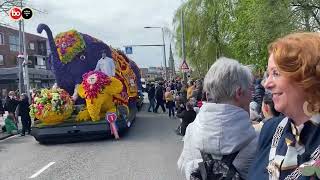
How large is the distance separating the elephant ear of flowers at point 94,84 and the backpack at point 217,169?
430 inches

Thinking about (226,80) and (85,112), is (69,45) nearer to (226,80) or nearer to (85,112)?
(85,112)

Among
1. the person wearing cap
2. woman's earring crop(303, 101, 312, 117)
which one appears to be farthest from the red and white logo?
woman's earring crop(303, 101, 312, 117)

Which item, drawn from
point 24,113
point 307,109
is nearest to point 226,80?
point 307,109

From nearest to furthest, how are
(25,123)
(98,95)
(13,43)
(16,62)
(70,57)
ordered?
1. (98,95)
2. (70,57)
3. (25,123)
4. (13,43)
5. (16,62)

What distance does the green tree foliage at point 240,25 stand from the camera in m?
21.8

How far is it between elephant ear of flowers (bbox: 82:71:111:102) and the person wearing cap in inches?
66.9

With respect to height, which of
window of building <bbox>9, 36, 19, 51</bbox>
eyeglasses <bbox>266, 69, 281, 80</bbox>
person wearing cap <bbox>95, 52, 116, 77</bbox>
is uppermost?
window of building <bbox>9, 36, 19, 51</bbox>

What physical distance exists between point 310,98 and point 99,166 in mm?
8396

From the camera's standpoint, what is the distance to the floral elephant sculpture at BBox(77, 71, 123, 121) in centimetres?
1364

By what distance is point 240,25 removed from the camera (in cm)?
2742

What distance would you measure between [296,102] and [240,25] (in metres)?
26.1

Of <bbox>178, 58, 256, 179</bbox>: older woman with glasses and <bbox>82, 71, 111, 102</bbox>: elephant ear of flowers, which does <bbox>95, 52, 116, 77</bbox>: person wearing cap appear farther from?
<bbox>178, 58, 256, 179</bbox>: older woman with glasses

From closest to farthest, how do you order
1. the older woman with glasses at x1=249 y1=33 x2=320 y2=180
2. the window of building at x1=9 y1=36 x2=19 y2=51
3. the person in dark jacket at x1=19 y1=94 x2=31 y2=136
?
1. the older woman with glasses at x1=249 y1=33 x2=320 y2=180
2. the person in dark jacket at x1=19 y1=94 x2=31 y2=136
3. the window of building at x1=9 y1=36 x2=19 y2=51

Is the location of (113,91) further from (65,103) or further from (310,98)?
(310,98)
